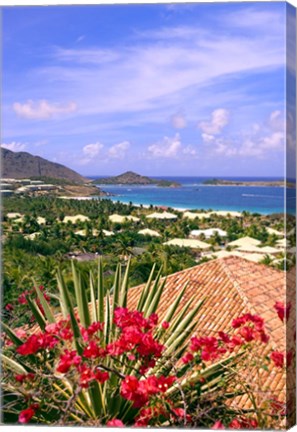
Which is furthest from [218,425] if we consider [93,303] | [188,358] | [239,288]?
[239,288]

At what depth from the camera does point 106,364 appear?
5449mm

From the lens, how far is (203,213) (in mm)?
5953

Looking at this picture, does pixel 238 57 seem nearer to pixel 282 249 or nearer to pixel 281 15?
pixel 281 15

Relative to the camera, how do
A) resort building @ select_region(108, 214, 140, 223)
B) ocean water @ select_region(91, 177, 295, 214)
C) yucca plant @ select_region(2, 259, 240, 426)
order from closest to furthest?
yucca plant @ select_region(2, 259, 240, 426) < ocean water @ select_region(91, 177, 295, 214) < resort building @ select_region(108, 214, 140, 223)

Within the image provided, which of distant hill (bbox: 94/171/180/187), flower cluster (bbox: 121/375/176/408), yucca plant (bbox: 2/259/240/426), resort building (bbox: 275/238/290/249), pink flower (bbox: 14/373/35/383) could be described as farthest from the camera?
distant hill (bbox: 94/171/180/187)

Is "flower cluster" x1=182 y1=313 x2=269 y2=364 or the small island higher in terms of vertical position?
the small island

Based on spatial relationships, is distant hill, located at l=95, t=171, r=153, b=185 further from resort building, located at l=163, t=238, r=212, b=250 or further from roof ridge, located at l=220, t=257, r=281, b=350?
roof ridge, located at l=220, t=257, r=281, b=350

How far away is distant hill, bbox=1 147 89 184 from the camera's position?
6.08 m

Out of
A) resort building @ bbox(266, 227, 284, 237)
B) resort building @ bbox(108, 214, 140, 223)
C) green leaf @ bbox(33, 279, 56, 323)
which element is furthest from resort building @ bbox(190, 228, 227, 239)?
green leaf @ bbox(33, 279, 56, 323)

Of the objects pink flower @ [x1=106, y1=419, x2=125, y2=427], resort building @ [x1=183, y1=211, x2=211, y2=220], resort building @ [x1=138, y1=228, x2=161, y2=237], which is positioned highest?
resort building @ [x1=183, y1=211, x2=211, y2=220]

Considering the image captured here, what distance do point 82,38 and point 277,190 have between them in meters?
1.98

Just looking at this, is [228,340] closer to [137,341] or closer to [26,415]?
[137,341]

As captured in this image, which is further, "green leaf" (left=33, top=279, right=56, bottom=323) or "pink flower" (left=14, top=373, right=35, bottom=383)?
"green leaf" (left=33, top=279, right=56, bottom=323)

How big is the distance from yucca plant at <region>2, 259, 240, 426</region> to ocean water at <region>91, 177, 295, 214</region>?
0.65m
